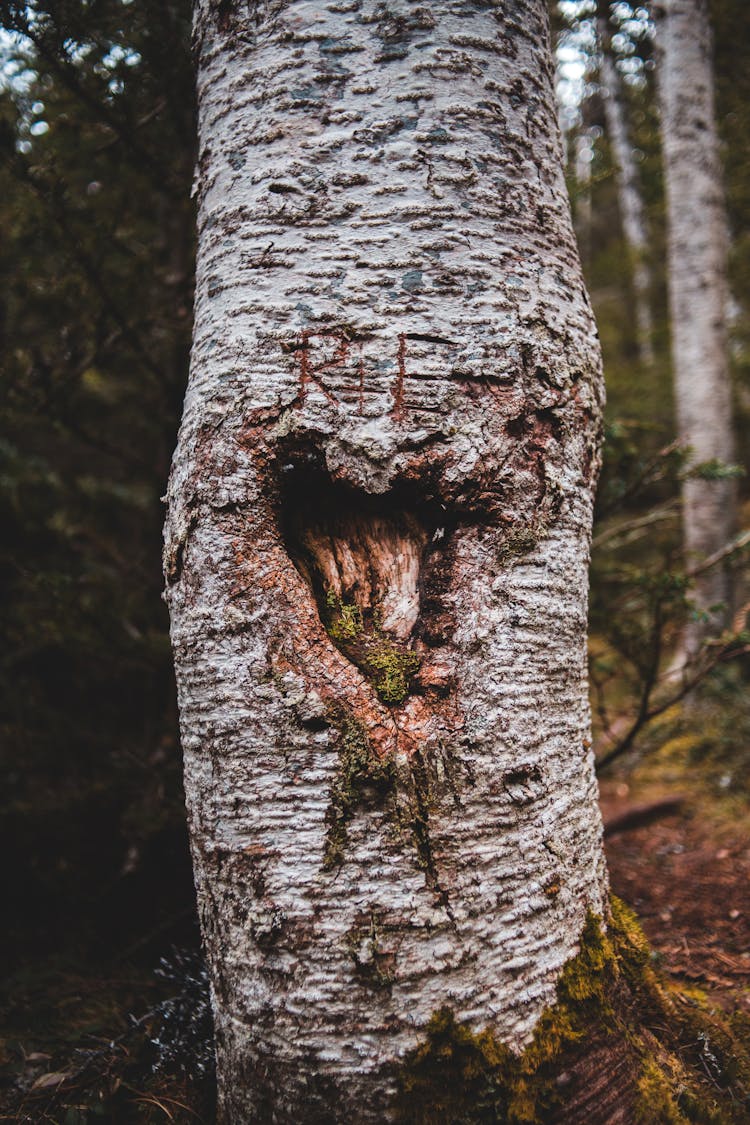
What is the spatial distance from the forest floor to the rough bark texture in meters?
2.60

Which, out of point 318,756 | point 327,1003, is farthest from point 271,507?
point 327,1003

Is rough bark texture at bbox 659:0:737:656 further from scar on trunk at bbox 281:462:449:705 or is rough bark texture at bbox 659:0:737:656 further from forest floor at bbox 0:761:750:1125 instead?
scar on trunk at bbox 281:462:449:705

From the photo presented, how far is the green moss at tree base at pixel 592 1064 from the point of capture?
127cm

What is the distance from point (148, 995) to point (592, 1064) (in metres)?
1.43

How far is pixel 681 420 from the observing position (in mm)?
5672

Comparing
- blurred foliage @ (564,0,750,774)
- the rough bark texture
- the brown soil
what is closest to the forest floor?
the brown soil

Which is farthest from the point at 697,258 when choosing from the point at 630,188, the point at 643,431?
the point at 630,188

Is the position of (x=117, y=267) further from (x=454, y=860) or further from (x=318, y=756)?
(x=454, y=860)

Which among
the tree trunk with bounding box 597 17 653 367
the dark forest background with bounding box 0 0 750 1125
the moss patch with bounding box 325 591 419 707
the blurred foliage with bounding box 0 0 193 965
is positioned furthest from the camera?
the tree trunk with bounding box 597 17 653 367

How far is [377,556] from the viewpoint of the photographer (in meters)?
1.53

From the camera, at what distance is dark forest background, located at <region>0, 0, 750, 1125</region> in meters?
2.01

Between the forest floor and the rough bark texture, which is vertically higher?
the rough bark texture

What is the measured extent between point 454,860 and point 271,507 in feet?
2.78

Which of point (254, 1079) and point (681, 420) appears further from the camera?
point (681, 420)
